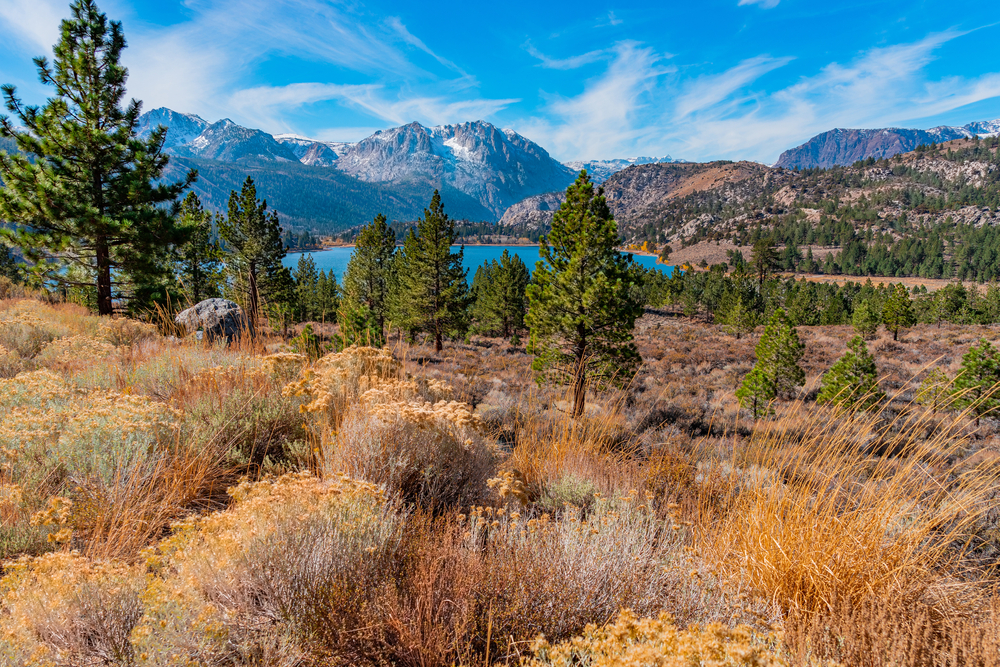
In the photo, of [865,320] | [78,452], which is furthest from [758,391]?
[865,320]

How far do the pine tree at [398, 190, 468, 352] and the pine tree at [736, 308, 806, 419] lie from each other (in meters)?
15.8

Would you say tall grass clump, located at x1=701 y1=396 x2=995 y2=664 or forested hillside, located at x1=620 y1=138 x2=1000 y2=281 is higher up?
forested hillside, located at x1=620 y1=138 x2=1000 y2=281

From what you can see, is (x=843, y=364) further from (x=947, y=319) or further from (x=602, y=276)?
(x=947, y=319)

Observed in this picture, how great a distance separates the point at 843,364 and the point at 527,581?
18.2 metres

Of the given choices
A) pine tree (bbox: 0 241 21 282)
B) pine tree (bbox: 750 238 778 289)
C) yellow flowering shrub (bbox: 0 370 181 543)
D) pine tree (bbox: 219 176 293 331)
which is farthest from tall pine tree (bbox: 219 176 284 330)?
pine tree (bbox: 750 238 778 289)

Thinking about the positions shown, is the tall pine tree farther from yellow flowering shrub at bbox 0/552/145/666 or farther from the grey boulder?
yellow flowering shrub at bbox 0/552/145/666

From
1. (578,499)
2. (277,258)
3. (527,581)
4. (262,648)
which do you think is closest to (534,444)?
(578,499)

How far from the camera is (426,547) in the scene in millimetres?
2133

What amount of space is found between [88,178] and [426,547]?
40.0 feet

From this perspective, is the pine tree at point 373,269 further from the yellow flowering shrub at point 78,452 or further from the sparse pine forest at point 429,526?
the yellow flowering shrub at point 78,452

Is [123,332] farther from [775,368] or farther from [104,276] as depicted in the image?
[775,368]

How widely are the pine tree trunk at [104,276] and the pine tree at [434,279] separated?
15655 millimetres

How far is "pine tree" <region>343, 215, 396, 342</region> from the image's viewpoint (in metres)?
30.9

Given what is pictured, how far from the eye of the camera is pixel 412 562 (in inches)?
80.5
